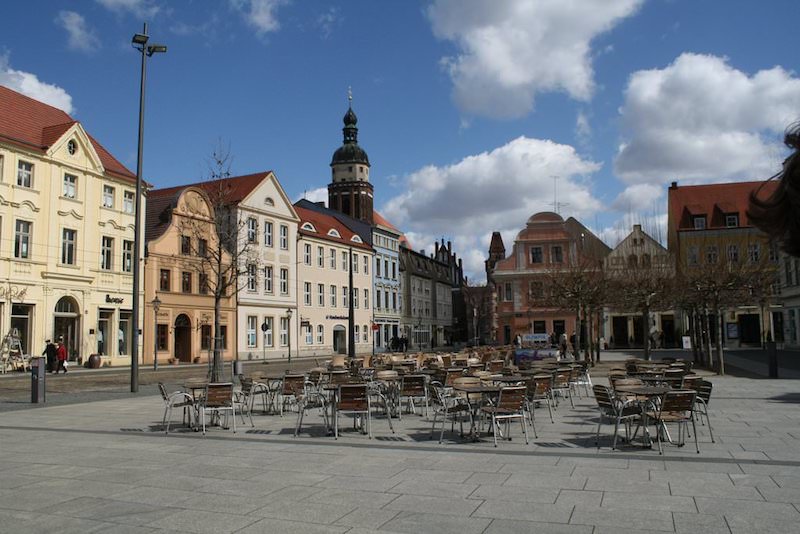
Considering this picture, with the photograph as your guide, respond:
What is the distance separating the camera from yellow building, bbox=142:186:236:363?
41375 mm

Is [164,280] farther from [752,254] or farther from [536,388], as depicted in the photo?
[752,254]

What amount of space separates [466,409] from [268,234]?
4231cm

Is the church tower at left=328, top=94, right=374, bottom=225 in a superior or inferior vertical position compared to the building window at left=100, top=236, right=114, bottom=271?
superior

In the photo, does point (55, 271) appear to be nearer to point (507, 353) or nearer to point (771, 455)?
point (507, 353)

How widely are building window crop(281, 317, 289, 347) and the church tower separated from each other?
32.6 meters

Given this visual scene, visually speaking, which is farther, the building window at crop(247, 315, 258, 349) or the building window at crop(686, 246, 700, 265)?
the building window at crop(686, 246, 700, 265)

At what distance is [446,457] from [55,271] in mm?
31495

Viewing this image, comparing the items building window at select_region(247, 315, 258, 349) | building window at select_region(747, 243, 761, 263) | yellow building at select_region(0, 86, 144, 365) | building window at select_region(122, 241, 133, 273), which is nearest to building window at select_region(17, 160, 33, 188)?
yellow building at select_region(0, 86, 144, 365)

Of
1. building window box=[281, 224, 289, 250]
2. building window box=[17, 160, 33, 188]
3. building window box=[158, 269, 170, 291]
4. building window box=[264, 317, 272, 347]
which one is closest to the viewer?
building window box=[17, 160, 33, 188]

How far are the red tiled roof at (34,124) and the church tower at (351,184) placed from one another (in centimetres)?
4520

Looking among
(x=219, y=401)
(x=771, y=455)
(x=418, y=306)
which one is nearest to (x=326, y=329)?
(x=418, y=306)

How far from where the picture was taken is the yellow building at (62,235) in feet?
109

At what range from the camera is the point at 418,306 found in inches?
3268

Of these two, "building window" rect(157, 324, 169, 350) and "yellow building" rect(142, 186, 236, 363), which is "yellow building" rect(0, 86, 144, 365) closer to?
"yellow building" rect(142, 186, 236, 363)
